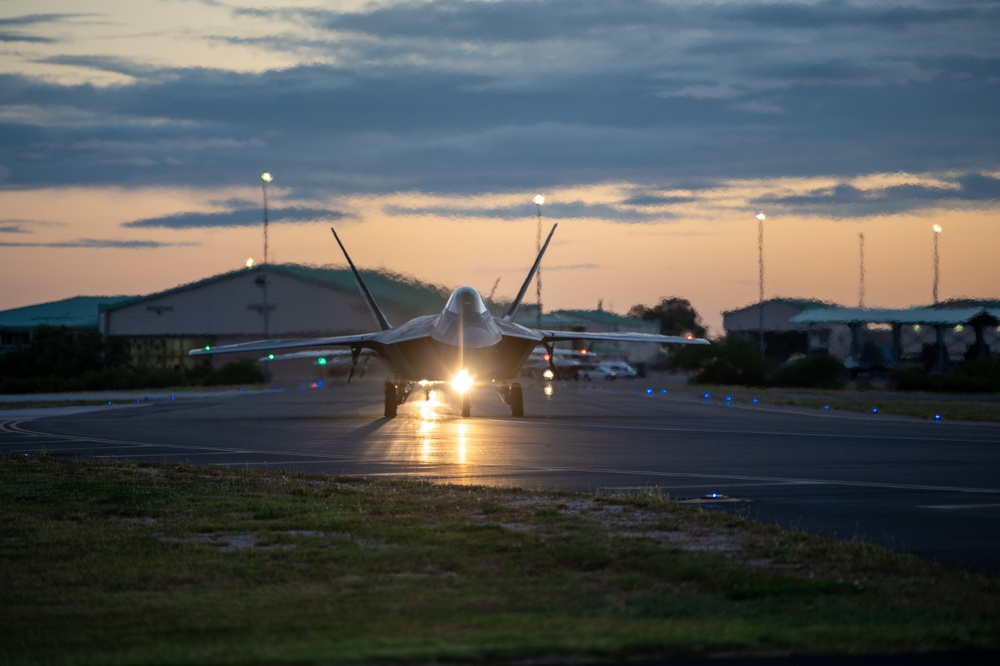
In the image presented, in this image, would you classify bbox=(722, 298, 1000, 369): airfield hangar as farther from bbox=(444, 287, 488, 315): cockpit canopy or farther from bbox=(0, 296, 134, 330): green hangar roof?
bbox=(0, 296, 134, 330): green hangar roof

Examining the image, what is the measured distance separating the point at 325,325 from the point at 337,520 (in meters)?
63.5

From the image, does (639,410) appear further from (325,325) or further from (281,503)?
(325,325)

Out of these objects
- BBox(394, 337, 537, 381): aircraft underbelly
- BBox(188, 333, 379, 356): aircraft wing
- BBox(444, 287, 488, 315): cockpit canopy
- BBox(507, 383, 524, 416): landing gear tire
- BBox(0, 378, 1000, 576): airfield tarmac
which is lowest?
BBox(0, 378, 1000, 576): airfield tarmac

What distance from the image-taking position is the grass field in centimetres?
665

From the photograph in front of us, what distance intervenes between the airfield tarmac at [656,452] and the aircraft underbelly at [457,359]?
1161 millimetres

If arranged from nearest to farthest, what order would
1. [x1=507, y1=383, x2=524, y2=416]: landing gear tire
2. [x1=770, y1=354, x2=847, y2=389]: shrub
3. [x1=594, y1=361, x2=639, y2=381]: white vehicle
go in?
1. [x1=507, y1=383, x2=524, y2=416]: landing gear tire
2. [x1=770, y1=354, x2=847, y2=389]: shrub
3. [x1=594, y1=361, x2=639, y2=381]: white vehicle

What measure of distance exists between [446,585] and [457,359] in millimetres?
22613

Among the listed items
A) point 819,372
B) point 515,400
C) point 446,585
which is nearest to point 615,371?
point 819,372

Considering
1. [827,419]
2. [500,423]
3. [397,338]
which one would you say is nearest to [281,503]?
[500,423]

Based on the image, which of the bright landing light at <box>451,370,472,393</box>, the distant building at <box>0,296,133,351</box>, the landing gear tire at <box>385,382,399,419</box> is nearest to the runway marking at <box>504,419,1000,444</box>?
the bright landing light at <box>451,370,472,393</box>

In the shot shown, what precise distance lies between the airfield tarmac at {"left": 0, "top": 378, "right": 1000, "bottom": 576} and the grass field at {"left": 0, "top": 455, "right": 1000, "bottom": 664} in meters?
1.55

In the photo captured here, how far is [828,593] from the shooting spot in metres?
8.16

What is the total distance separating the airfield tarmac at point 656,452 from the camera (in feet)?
41.6

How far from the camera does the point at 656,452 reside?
67.1ft
